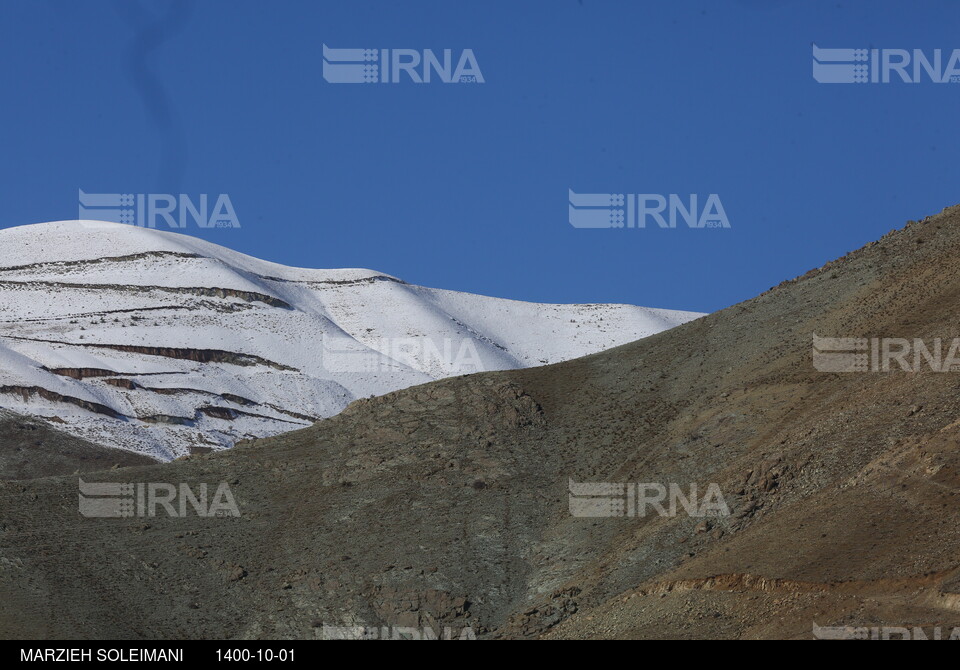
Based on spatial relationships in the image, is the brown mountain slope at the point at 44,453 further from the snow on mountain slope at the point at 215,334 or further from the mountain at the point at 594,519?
the mountain at the point at 594,519

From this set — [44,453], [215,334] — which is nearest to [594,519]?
[44,453]

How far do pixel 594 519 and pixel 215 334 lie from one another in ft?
232

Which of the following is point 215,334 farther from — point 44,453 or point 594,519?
point 594,519

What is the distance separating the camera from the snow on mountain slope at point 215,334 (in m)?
76.8

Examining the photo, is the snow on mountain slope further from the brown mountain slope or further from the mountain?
the mountain

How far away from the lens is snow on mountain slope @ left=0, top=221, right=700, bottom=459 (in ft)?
252

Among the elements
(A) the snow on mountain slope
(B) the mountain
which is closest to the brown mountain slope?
(A) the snow on mountain slope

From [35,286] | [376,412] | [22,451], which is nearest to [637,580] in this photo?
[376,412]

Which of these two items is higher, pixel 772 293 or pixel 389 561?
pixel 772 293

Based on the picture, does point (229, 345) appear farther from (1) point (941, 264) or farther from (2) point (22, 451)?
(1) point (941, 264)
